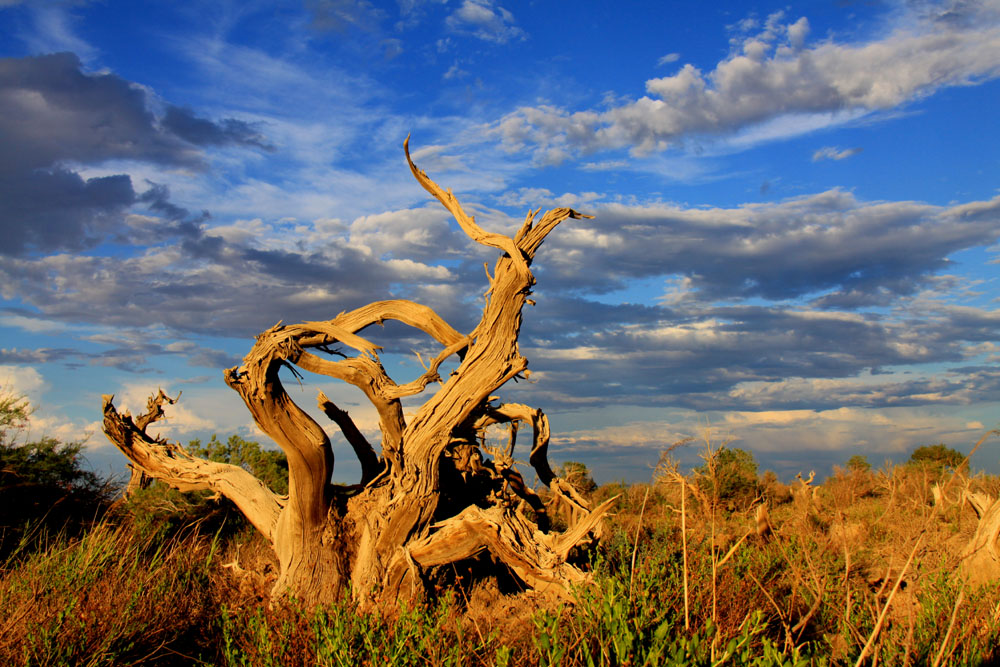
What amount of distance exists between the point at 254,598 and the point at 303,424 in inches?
87.6

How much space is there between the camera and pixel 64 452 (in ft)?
41.7

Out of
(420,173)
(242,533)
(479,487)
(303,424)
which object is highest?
(420,173)

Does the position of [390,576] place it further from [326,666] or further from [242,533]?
[242,533]

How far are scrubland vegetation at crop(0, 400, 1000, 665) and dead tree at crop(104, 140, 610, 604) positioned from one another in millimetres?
569

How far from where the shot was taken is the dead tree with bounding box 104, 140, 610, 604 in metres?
8.89

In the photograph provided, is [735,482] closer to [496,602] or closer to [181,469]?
[496,602]

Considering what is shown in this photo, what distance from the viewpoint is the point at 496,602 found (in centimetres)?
966

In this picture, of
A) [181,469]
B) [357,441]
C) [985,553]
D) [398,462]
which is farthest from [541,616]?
[985,553]

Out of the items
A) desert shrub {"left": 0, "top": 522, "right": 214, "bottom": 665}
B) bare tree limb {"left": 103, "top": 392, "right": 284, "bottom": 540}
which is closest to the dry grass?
desert shrub {"left": 0, "top": 522, "right": 214, "bottom": 665}

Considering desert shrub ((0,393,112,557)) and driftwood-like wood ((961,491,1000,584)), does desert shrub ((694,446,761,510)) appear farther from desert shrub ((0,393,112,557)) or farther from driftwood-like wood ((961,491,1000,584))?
desert shrub ((0,393,112,557))

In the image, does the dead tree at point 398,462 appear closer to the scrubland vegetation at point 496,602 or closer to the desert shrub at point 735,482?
the scrubland vegetation at point 496,602

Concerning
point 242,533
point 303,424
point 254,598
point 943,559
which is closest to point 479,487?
point 303,424

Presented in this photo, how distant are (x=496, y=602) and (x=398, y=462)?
246cm

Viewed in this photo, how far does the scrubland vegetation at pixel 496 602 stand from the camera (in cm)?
505
